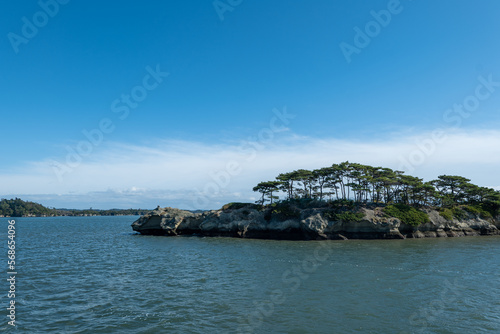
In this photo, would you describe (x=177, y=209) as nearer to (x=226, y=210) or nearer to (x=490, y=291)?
(x=226, y=210)

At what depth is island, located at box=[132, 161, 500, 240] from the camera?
5284 cm

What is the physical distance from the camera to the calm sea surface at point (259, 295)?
14.5 m

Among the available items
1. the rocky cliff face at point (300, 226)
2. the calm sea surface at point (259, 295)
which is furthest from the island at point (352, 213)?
the calm sea surface at point (259, 295)

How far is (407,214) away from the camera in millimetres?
54812

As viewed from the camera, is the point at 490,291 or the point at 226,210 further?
the point at 226,210

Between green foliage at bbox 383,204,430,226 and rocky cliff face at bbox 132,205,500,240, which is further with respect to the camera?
green foliage at bbox 383,204,430,226

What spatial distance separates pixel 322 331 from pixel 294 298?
→ 481 centimetres

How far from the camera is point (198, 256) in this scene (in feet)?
116

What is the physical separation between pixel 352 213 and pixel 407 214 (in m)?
11.6

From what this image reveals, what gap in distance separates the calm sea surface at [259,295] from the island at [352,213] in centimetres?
2032

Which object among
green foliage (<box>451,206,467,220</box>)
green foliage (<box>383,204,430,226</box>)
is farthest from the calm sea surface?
green foliage (<box>451,206,467,220</box>)

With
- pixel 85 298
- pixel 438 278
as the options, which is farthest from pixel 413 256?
pixel 85 298

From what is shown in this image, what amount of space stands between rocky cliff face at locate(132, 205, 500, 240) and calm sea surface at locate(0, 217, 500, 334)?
1968 cm

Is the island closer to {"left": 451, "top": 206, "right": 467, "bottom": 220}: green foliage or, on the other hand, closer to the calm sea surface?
{"left": 451, "top": 206, "right": 467, "bottom": 220}: green foliage
